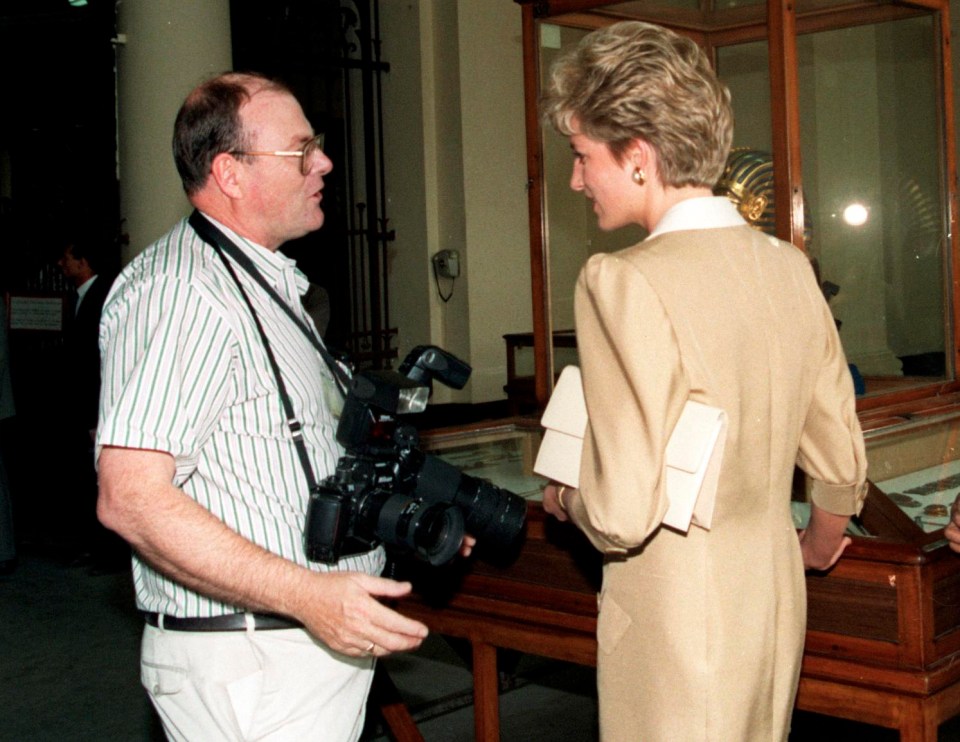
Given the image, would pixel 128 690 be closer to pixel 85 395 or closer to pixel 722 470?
pixel 85 395

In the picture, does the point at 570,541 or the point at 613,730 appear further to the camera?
the point at 570,541

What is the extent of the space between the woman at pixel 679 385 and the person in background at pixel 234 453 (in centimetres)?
33

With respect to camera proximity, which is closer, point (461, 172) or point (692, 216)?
point (692, 216)

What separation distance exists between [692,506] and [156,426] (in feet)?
2.35

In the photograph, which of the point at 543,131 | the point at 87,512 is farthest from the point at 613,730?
the point at 87,512

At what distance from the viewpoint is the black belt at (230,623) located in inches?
68.4

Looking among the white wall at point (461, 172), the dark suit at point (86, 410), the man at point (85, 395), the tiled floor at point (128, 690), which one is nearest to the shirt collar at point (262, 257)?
the tiled floor at point (128, 690)

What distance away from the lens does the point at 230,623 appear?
1739 millimetres

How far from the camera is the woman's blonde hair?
482 mm

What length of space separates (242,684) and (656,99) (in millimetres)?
1010

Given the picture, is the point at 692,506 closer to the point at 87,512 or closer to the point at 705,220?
the point at 705,220

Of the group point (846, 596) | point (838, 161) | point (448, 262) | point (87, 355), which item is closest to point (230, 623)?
point (846, 596)

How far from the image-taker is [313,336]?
1886mm

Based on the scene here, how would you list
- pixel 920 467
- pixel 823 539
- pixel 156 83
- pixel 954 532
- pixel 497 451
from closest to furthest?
pixel 823 539, pixel 954 532, pixel 920 467, pixel 497 451, pixel 156 83
